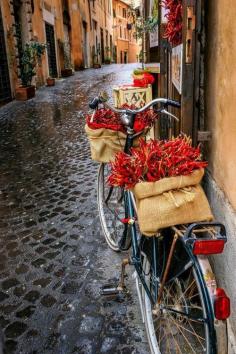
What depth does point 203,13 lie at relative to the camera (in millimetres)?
2355

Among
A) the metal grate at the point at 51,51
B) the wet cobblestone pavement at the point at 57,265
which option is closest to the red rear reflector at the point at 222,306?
the wet cobblestone pavement at the point at 57,265

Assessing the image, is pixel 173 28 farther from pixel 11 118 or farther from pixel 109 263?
pixel 11 118

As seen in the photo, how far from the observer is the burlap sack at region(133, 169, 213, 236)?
1.66 metres

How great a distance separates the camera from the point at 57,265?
3131mm

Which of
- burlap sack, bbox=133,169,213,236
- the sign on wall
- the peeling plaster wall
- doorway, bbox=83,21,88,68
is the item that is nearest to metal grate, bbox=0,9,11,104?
the sign on wall

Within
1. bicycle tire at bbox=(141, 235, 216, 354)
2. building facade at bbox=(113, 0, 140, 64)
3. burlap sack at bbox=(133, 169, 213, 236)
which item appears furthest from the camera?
building facade at bbox=(113, 0, 140, 64)

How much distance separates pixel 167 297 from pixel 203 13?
1.77m

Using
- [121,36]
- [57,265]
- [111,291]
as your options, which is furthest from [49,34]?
[121,36]

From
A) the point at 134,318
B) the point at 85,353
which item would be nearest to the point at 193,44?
the point at 134,318

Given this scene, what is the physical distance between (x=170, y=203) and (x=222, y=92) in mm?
816

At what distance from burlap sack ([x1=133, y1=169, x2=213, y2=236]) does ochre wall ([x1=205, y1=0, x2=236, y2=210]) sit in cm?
30

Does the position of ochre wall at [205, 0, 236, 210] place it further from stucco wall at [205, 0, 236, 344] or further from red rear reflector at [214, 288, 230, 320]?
red rear reflector at [214, 288, 230, 320]

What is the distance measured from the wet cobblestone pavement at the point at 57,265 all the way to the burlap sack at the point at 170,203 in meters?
1.00

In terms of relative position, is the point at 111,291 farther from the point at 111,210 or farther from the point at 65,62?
the point at 65,62
